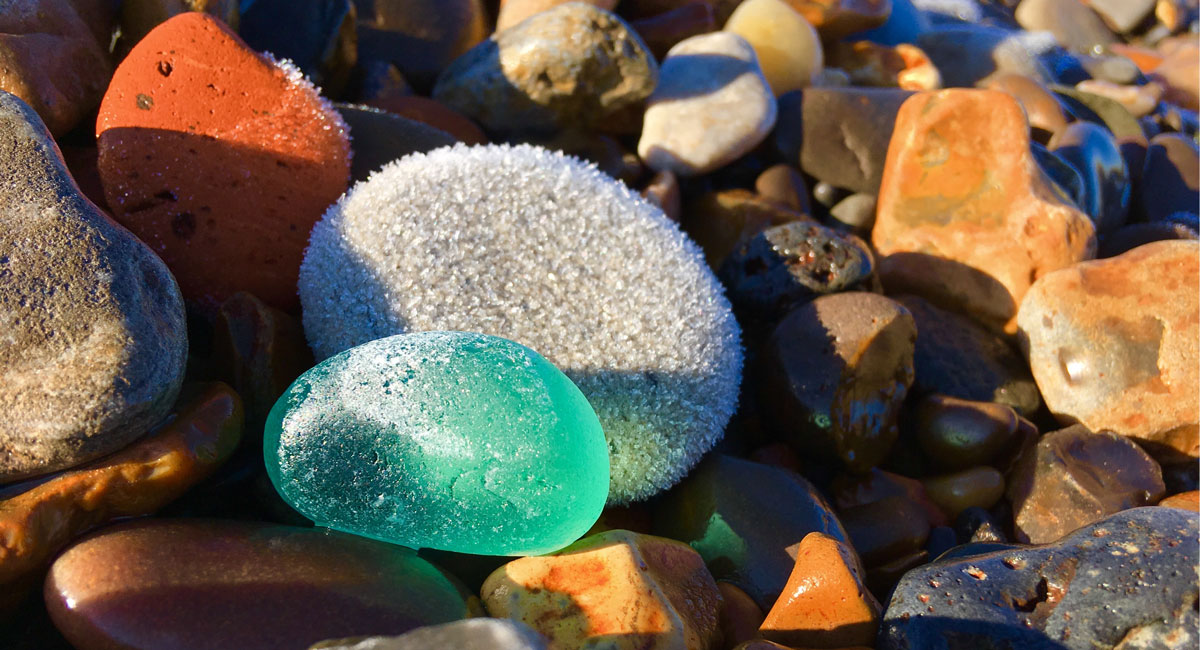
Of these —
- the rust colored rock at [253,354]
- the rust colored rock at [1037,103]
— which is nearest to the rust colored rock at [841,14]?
the rust colored rock at [1037,103]

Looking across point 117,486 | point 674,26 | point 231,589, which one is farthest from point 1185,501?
point 674,26

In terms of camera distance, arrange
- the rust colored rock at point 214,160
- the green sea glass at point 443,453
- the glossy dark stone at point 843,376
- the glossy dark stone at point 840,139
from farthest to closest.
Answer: the glossy dark stone at point 840,139
the glossy dark stone at point 843,376
the rust colored rock at point 214,160
the green sea glass at point 443,453

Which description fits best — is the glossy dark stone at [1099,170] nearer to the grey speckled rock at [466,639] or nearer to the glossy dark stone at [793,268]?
the glossy dark stone at [793,268]

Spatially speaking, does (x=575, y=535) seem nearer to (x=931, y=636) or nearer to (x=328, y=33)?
(x=931, y=636)

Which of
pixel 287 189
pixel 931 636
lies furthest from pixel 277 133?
pixel 931 636

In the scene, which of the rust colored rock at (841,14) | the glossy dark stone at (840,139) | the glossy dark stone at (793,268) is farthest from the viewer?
the rust colored rock at (841,14)

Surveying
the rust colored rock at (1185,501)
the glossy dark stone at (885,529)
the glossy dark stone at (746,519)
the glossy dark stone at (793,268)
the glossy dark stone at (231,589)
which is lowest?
the rust colored rock at (1185,501)

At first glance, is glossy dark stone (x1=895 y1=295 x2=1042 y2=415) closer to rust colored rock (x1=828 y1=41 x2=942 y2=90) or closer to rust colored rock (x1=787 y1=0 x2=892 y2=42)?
rust colored rock (x1=828 y1=41 x2=942 y2=90)
